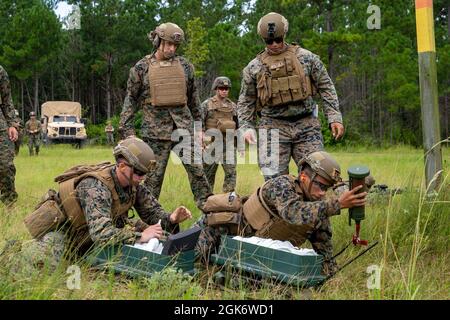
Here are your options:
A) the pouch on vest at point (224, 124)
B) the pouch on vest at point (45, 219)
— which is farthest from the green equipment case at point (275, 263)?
the pouch on vest at point (224, 124)

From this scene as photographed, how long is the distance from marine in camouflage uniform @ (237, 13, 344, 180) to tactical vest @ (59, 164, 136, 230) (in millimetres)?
1494

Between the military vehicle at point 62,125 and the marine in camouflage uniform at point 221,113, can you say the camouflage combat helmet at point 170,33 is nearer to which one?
the marine in camouflage uniform at point 221,113

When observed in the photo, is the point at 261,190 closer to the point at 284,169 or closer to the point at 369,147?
the point at 284,169

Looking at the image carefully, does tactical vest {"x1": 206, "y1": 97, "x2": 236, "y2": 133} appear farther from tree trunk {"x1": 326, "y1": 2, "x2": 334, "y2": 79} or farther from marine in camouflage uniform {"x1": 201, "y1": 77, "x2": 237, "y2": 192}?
tree trunk {"x1": 326, "y1": 2, "x2": 334, "y2": 79}

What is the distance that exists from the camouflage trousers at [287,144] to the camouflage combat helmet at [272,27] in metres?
0.72

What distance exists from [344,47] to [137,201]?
1007 inches

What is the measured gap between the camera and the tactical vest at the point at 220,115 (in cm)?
1028

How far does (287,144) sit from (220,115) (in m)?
4.77

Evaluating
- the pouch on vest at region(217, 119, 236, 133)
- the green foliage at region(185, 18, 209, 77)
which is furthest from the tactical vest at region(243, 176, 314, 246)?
the green foliage at region(185, 18, 209, 77)

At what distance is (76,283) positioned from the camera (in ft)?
11.7

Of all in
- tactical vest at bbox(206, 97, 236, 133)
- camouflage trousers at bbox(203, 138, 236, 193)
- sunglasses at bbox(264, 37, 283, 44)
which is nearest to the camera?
sunglasses at bbox(264, 37, 283, 44)

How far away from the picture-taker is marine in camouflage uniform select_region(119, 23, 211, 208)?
6.60 metres

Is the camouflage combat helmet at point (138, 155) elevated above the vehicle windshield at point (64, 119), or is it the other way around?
the vehicle windshield at point (64, 119)
